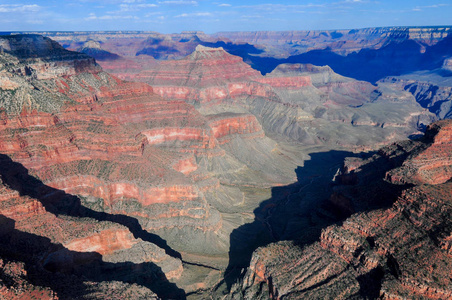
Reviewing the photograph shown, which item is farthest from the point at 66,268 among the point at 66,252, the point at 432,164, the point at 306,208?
the point at 432,164

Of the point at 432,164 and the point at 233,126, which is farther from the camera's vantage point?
the point at 233,126

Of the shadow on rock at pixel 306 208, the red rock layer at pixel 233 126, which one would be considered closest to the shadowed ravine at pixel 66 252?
the shadow on rock at pixel 306 208

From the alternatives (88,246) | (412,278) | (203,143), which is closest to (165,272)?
(88,246)

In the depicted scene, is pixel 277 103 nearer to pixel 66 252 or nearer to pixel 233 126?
pixel 233 126

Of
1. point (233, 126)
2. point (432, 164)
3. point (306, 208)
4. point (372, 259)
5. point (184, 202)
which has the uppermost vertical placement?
point (233, 126)

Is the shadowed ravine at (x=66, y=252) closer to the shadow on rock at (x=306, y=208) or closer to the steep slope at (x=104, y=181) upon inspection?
the steep slope at (x=104, y=181)

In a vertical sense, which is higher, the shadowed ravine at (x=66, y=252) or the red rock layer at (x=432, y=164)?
the red rock layer at (x=432, y=164)

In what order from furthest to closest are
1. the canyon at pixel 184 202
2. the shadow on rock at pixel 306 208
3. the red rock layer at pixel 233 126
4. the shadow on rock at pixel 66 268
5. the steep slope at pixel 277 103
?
the steep slope at pixel 277 103
the red rock layer at pixel 233 126
the shadow on rock at pixel 306 208
the canyon at pixel 184 202
the shadow on rock at pixel 66 268
